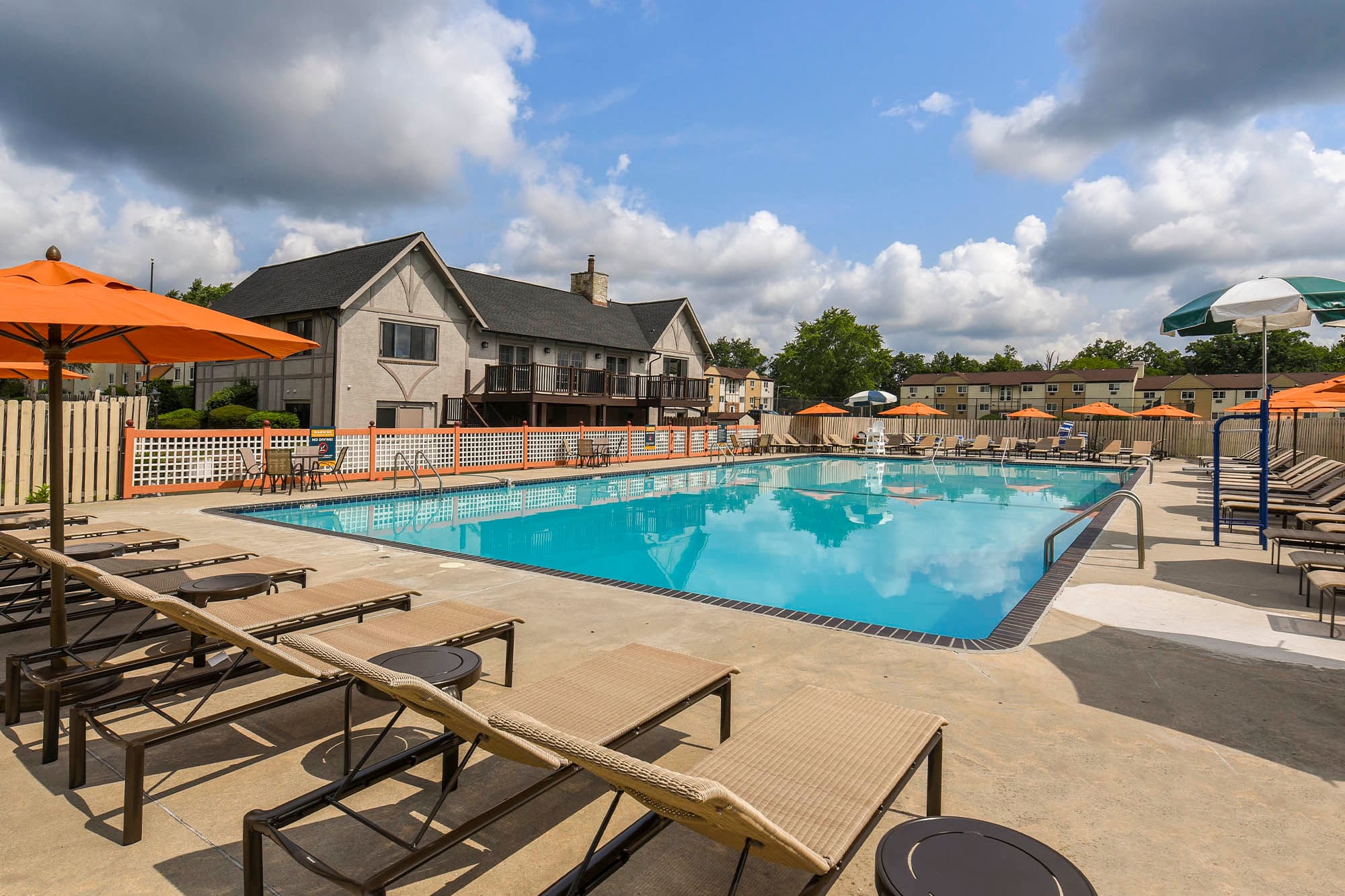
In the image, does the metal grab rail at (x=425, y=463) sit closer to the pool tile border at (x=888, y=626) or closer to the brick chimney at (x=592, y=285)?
the pool tile border at (x=888, y=626)

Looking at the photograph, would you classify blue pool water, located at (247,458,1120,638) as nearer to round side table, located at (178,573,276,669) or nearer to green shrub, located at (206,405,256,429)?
round side table, located at (178,573,276,669)

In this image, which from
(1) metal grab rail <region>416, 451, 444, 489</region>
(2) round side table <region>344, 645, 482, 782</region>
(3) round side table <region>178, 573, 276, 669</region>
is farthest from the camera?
(1) metal grab rail <region>416, 451, 444, 489</region>

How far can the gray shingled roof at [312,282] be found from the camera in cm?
2075

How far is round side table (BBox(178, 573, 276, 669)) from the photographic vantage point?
4.24m

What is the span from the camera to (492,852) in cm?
248

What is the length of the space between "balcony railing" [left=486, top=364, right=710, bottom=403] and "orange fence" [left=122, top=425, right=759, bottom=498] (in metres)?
2.45

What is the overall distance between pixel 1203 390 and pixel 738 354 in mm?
58640

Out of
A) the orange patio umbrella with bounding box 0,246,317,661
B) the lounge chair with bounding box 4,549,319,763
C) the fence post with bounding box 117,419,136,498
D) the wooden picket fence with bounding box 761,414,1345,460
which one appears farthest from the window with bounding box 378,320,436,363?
the lounge chair with bounding box 4,549,319,763

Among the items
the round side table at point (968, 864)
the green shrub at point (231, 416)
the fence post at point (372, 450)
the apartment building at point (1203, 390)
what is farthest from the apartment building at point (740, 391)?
the round side table at point (968, 864)

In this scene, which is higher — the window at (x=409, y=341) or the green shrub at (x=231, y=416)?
the window at (x=409, y=341)

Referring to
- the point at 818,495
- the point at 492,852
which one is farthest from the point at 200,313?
the point at 818,495

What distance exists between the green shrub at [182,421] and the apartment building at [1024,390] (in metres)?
57.6

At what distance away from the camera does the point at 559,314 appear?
28.2m

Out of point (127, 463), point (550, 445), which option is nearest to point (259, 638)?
point (127, 463)
